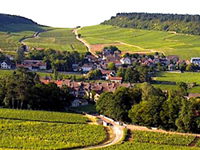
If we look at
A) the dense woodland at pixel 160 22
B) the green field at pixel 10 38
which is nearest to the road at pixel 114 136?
the green field at pixel 10 38

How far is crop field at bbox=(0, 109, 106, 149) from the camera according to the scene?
33.2 meters

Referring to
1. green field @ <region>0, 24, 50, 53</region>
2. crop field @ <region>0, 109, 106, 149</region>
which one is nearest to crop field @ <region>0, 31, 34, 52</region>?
green field @ <region>0, 24, 50, 53</region>

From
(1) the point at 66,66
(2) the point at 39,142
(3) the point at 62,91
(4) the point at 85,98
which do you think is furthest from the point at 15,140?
(1) the point at 66,66

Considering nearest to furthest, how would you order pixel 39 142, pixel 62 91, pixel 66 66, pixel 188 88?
pixel 39 142 → pixel 62 91 → pixel 188 88 → pixel 66 66

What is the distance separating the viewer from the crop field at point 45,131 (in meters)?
33.2

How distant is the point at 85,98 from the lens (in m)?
60.8

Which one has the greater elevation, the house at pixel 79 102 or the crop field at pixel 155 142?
the crop field at pixel 155 142

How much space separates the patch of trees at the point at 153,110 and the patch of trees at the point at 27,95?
5837 millimetres

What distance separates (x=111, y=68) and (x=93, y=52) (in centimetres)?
3091

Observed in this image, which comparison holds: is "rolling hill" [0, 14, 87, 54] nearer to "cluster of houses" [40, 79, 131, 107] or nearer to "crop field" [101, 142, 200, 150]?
"cluster of houses" [40, 79, 131, 107]

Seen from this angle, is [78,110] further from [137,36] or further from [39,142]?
[137,36]

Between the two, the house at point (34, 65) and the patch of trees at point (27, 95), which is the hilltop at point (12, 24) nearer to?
the house at point (34, 65)

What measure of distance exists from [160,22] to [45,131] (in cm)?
14003

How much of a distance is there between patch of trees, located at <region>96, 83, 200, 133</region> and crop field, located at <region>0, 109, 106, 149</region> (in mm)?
3960
